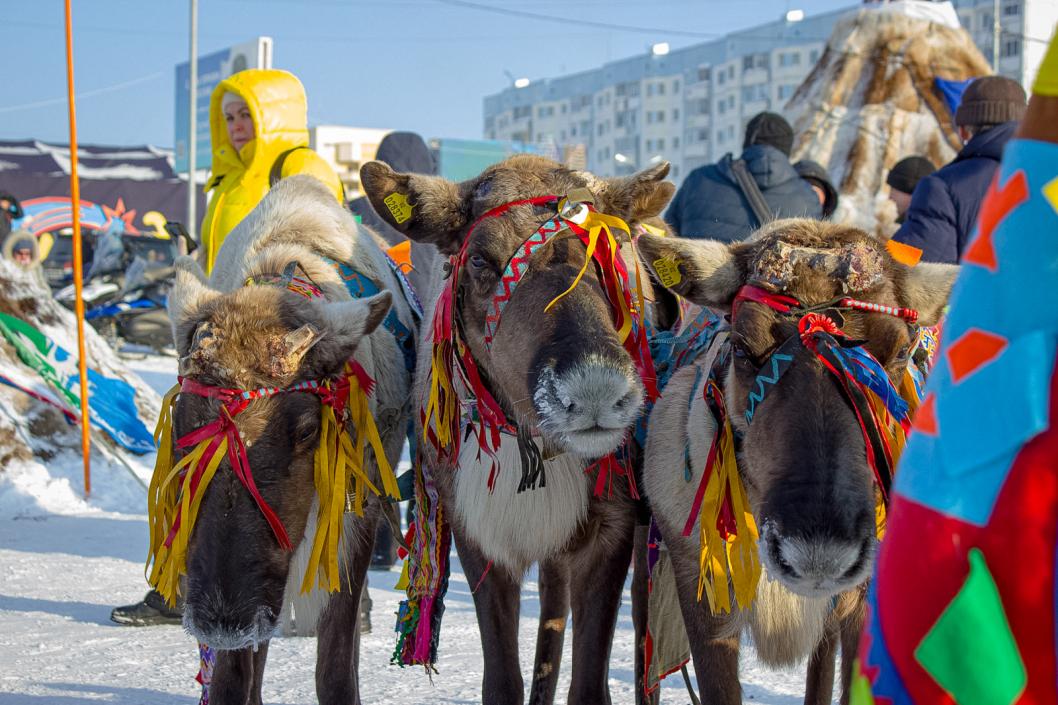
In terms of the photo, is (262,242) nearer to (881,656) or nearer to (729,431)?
(729,431)

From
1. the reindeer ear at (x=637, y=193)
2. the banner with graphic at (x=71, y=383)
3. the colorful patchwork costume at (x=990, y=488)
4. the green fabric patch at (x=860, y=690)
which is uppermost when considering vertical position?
the reindeer ear at (x=637, y=193)

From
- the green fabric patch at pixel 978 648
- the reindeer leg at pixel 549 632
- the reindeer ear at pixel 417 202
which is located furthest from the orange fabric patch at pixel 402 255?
the green fabric patch at pixel 978 648

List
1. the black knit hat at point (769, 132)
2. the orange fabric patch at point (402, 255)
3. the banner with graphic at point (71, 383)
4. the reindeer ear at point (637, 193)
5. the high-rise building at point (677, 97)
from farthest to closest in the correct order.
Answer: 1. the high-rise building at point (677, 97)
2. the banner with graphic at point (71, 383)
3. the black knit hat at point (769, 132)
4. the orange fabric patch at point (402, 255)
5. the reindeer ear at point (637, 193)

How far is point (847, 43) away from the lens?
13953 millimetres

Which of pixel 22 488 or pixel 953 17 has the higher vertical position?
pixel 953 17

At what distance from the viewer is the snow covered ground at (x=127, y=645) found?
4.55 m

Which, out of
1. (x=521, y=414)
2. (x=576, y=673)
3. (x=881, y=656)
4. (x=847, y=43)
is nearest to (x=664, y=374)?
(x=521, y=414)

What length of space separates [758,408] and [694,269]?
45 cm

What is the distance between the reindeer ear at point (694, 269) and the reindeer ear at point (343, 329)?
36.9 inches

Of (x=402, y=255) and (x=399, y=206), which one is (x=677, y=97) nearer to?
(x=402, y=255)

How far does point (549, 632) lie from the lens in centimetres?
411

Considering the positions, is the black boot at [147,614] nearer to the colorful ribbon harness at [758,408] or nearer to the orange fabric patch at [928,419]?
the colorful ribbon harness at [758,408]

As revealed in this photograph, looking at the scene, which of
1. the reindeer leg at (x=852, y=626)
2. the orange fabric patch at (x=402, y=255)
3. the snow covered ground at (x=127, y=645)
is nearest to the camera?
the reindeer leg at (x=852, y=626)

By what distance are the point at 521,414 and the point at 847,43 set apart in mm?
12040
